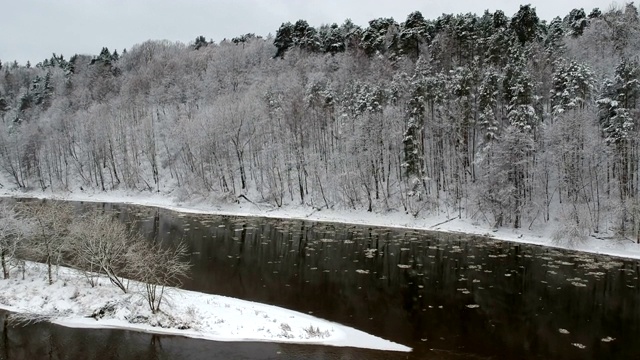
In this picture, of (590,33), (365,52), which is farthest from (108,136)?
(590,33)

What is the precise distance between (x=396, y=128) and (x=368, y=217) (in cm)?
1600

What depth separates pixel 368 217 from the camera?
197 feet

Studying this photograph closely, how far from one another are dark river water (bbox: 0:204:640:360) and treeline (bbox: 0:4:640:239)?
12.3 meters

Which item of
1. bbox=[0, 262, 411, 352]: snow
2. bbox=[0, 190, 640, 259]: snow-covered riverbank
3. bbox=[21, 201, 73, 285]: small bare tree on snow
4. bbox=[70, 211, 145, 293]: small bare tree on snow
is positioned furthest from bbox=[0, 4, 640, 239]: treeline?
bbox=[21, 201, 73, 285]: small bare tree on snow

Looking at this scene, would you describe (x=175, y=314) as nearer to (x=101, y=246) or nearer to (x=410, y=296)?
(x=101, y=246)

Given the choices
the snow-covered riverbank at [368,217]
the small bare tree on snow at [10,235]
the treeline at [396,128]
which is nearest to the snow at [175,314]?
the small bare tree on snow at [10,235]

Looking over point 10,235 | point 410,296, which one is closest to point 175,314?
point 10,235

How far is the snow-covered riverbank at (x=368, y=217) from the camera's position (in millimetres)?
43906

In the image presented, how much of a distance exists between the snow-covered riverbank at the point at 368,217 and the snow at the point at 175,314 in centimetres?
3383

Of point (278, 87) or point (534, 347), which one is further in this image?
point (278, 87)

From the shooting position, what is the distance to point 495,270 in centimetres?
3453

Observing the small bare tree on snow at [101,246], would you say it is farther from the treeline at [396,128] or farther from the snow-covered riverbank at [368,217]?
the treeline at [396,128]

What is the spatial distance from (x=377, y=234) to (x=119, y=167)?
60.8 meters

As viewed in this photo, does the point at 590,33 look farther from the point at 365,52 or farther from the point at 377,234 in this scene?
the point at 377,234
